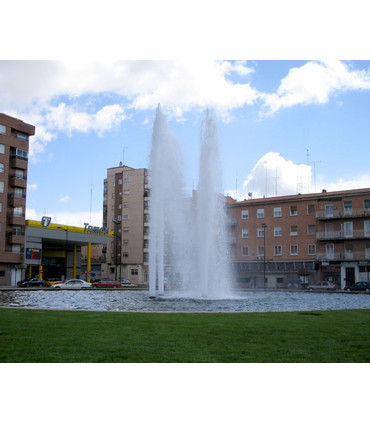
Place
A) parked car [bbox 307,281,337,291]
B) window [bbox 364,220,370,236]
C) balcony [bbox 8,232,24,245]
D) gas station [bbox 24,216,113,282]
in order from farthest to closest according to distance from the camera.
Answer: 1. gas station [bbox 24,216,113,282]
2. balcony [bbox 8,232,24,245]
3. window [bbox 364,220,370,236]
4. parked car [bbox 307,281,337,291]

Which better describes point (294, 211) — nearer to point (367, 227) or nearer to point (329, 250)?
point (329, 250)

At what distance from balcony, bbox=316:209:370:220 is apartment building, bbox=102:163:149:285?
3997 cm

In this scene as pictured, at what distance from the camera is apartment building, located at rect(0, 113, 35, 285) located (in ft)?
212

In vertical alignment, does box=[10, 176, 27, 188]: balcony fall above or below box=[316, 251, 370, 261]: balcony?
above

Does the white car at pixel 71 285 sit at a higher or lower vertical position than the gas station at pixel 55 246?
lower

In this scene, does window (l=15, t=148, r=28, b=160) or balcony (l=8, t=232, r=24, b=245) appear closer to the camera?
balcony (l=8, t=232, r=24, b=245)

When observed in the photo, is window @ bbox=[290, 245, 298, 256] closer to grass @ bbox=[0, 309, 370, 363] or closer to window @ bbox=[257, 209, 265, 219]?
window @ bbox=[257, 209, 265, 219]

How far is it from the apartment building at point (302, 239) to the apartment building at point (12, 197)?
104ft

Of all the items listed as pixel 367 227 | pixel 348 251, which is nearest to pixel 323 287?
pixel 348 251

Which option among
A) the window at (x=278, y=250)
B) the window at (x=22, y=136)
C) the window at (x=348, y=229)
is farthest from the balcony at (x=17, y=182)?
the window at (x=348, y=229)

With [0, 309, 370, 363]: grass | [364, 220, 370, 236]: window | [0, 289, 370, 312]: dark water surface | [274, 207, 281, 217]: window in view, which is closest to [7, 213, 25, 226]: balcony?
[274, 207, 281, 217]: window

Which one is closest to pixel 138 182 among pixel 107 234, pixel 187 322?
pixel 107 234

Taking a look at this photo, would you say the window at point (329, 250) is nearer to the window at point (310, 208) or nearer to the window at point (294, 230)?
the window at point (294, 230)

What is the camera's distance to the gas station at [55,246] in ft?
228
